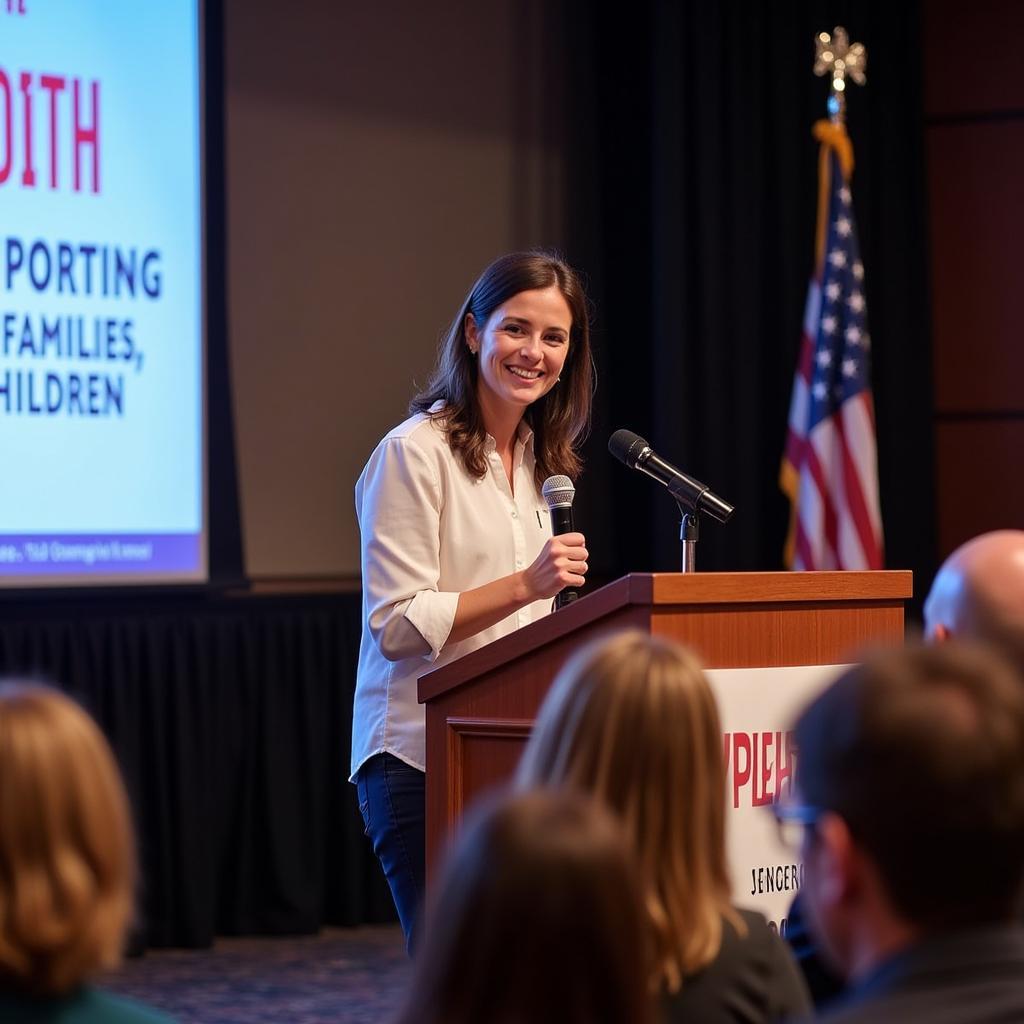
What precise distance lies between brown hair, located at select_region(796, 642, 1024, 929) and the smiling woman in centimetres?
138

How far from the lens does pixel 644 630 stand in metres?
2.36

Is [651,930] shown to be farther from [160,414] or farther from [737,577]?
[160,414]

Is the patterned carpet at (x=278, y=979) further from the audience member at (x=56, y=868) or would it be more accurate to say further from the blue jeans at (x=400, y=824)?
the audience member at (x=56, y=868)

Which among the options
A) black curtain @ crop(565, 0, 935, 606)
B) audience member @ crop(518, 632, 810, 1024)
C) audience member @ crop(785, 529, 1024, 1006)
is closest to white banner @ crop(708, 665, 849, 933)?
audience member @ crop(785, 529, 1024, 1006)

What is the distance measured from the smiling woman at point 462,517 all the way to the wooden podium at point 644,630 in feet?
0.36

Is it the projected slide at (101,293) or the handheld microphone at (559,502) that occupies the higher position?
the projected slide at (101,293)

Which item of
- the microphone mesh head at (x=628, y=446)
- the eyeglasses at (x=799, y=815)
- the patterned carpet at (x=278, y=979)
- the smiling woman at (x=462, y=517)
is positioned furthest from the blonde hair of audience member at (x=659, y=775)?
the patterned carpet at (x=278, y=979)

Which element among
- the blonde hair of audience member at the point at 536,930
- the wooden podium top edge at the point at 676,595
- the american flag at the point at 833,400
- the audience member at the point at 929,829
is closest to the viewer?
the blonde hair of audience member at the point at 536,930

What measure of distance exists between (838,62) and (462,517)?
3.78 metres

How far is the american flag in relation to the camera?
5.95 meters

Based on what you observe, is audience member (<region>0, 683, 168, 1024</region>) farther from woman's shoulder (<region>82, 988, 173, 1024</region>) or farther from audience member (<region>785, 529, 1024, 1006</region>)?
audience member (<region>785, 529, 1024, 1006</region>)

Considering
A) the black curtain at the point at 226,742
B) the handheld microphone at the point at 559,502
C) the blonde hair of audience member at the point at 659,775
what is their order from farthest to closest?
1. the black curtain at the point at 226,742
2. the handheld microphone at the point at 559,502
3. the blonde hair of audience member at the point at 659,775

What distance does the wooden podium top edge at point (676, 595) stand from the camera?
92.7 inches

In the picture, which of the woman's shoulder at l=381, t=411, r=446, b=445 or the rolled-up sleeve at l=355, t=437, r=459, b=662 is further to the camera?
the woman's shoulder at l=381, t=411, r=446, b=445
